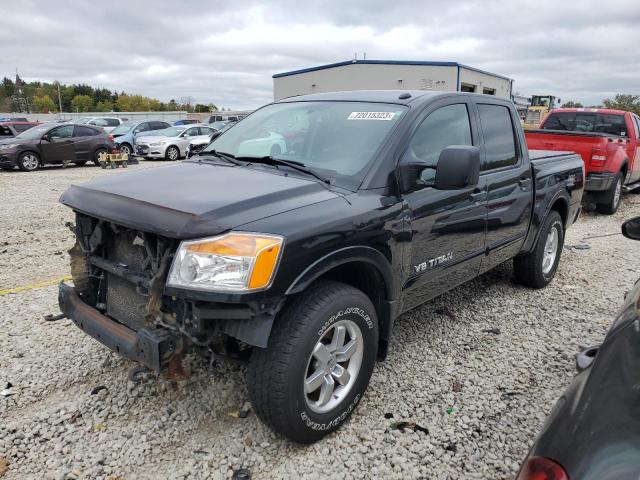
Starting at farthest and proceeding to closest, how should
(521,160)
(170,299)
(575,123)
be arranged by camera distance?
(575,123) < (521,160) < (170,299)

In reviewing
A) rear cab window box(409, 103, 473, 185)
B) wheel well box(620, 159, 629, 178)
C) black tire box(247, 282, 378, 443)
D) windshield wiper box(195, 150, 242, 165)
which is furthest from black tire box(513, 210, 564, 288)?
wheel well box(620, 159, 629, 178)

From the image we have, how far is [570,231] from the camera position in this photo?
27.2ft

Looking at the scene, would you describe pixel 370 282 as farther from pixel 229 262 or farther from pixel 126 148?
pixel 126 148

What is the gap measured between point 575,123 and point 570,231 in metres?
3.65

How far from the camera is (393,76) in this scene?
30312mm

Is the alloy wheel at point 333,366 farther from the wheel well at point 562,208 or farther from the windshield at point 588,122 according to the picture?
the windshield at point 588,122

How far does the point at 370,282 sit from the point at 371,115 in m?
1.15

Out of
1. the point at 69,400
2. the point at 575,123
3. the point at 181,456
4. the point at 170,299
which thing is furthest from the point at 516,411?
the point at 575,123

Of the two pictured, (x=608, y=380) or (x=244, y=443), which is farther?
(x=244, y=443)

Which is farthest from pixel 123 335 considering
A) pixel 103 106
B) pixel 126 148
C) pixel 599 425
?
pixel 103 106

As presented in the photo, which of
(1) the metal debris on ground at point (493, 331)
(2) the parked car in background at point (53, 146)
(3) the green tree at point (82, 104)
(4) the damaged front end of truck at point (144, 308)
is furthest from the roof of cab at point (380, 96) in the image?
(3) the green tree at point (82, 104)

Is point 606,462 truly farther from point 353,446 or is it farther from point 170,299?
point 170,299

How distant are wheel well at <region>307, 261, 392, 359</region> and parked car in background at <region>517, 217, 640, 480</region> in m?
1.41

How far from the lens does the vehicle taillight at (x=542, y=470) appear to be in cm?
122
